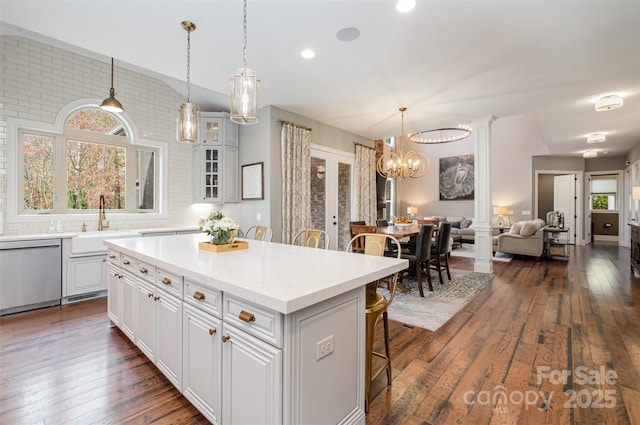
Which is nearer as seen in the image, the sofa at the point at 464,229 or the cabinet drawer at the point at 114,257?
the cabinet drawer at the point at 114,257

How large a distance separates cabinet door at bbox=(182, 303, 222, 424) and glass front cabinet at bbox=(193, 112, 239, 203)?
3523 millimetres

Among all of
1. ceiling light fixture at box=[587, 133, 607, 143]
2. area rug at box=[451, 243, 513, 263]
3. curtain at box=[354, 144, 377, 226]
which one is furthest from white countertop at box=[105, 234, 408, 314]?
ceiling light fixture at box=[587, 133, 607, 143]

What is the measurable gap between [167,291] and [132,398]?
0.71m

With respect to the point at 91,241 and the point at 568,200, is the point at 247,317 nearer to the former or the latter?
the point at 91,241

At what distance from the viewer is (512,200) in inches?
368

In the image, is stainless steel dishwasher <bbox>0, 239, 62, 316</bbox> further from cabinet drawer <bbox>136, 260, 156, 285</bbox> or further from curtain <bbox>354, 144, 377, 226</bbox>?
curtain <bbox>354, 144, 377, 226</bbox>

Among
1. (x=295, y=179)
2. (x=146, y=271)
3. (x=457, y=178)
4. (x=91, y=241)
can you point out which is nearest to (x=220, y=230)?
(x=146, y=271)

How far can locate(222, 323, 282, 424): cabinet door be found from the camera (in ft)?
4.07

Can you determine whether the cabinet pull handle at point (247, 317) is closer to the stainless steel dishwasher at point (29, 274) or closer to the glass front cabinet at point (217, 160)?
the stainless steel dishwasher at point (29, 274)

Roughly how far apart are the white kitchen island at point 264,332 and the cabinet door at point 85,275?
2368mm

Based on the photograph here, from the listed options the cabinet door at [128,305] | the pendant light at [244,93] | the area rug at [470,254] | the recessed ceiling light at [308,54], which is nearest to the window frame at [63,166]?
the cabinet door at [128,305]

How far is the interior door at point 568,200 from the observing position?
9.10 m

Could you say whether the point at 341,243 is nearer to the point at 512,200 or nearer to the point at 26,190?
the point at 26,190

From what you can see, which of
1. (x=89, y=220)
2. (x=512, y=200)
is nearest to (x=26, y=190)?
(x=89, y=220)
